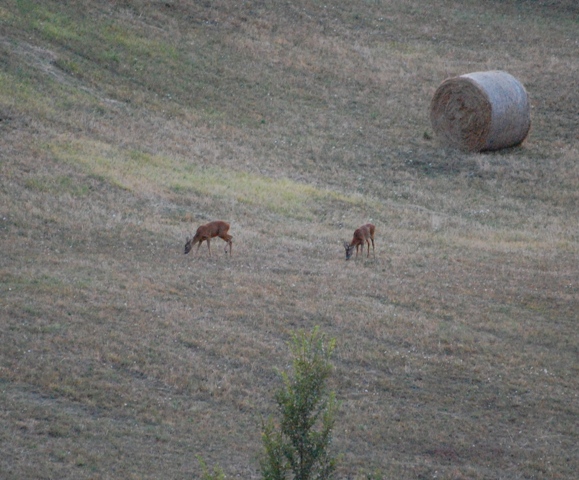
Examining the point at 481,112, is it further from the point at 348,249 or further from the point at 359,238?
the point at 348,249

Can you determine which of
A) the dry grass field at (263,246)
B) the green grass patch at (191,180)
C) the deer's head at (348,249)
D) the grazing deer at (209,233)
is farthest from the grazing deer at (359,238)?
the green grass patch at (191,180)

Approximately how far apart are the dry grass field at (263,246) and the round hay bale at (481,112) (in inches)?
22.7

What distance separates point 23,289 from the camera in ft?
46.6

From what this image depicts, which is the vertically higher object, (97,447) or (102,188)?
(102,188)

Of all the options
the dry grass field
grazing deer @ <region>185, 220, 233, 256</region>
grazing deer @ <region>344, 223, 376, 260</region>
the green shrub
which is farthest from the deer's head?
the green shrub

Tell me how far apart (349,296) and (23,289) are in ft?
18.9

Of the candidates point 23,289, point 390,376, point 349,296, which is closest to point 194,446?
point 390,376

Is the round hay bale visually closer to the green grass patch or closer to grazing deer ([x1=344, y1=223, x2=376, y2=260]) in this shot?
the green grass patch

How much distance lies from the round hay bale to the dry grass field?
1.89 ft

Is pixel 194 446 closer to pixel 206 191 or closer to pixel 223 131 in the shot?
pixel 206 191

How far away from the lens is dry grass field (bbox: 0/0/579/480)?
11.0 meters

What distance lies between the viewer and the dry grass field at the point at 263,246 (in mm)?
10977

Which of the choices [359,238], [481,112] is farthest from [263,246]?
[481,112]

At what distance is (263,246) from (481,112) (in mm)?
12919
